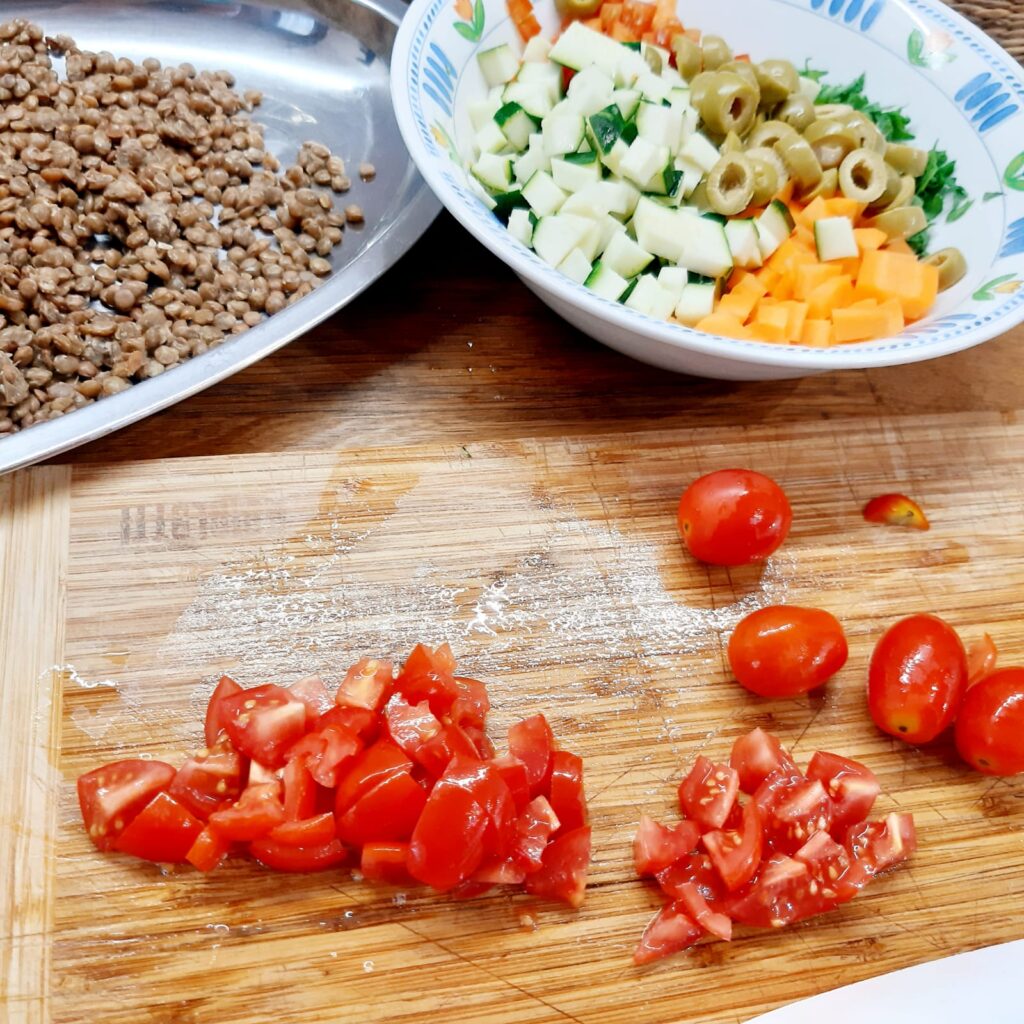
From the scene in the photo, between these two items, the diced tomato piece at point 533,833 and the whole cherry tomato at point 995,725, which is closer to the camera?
the diced tomato piece at point 533,833

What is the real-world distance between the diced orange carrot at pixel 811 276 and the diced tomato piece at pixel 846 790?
0.88 meters

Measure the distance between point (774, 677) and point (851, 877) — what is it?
0.99ft

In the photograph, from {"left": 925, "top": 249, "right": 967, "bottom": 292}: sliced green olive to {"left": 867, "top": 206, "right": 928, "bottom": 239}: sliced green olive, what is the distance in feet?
0.28

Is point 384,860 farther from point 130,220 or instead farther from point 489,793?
point 130,220

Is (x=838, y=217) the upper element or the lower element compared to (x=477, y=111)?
upper

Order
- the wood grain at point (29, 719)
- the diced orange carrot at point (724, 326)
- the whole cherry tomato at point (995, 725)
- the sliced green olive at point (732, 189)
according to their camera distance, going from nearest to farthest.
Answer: the wood grain at point (29, 719)
the whole cherry tomato at point (995, 725)
the diced orange carrot at point (724, 326)
the sliced green olive at point (732, 189)

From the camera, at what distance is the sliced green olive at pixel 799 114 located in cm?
206

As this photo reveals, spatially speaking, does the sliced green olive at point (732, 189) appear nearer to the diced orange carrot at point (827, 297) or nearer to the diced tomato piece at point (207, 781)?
the diced orange carrot at point (827, 297)

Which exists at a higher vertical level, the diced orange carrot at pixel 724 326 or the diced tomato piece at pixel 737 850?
the diced orange carrot at pixel 724 326

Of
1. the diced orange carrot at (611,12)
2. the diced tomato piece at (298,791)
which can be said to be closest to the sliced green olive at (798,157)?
the diced orange carrot at (611,12)

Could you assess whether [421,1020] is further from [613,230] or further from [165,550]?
[613,230]

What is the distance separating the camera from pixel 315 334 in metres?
2.01

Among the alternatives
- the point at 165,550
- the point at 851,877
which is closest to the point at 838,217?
the point at 851,877

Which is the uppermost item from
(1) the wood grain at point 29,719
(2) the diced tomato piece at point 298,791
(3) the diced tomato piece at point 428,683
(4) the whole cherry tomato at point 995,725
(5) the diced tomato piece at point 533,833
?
(4) the whole cherry tomato at point 995,725
